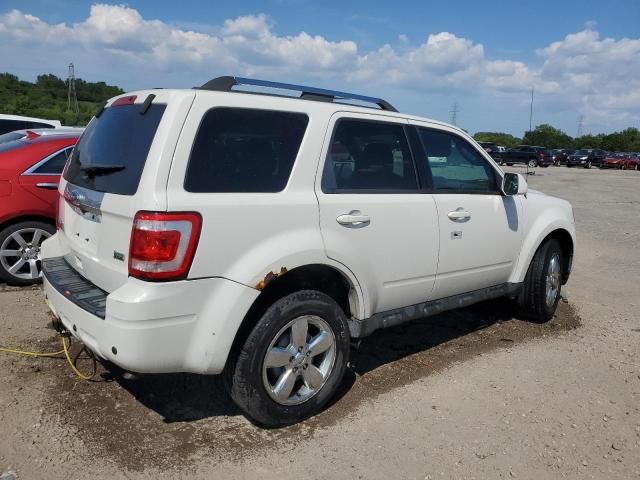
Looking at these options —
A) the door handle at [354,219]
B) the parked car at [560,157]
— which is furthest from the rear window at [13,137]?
the parked car at [560,157]

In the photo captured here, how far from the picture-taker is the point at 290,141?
3404mm

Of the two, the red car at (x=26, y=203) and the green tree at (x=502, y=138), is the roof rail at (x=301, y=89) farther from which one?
the green tree at (x=502, y=138)

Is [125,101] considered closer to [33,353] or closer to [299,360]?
[299,360]

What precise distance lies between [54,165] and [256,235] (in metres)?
3.82

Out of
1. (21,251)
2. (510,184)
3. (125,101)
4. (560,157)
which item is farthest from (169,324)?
(560,157)

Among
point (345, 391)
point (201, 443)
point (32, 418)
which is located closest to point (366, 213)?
point (345, 391)

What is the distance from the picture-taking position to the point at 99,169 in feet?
10.8

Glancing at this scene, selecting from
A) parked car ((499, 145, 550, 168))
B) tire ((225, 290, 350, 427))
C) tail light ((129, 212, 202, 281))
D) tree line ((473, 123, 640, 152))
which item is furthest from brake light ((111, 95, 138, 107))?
tree line ((473, 123, 640, 152))

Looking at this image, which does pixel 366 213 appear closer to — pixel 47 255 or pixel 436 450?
pixel 436 450

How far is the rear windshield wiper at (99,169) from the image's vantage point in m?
3.17

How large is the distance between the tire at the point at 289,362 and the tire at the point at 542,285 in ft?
7.94

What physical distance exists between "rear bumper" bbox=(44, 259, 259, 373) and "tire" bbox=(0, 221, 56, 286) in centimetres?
317

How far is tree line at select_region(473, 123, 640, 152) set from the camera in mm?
79688

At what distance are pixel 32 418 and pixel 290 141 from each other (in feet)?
7.39
